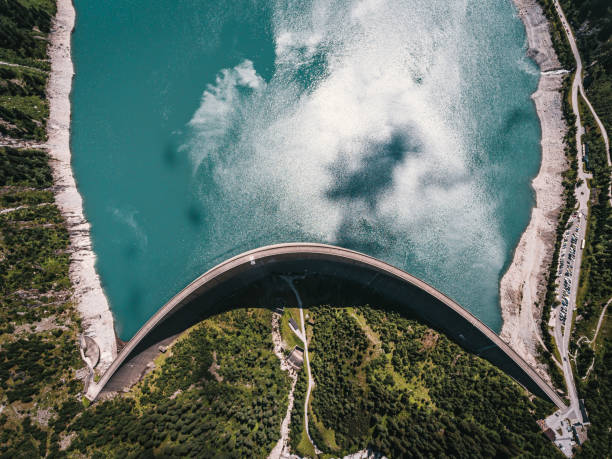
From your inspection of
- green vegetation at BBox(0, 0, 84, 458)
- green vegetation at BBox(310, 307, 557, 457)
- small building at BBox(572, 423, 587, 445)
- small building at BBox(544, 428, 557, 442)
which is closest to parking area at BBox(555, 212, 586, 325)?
small building at BBox(572, 423, 587, 445)

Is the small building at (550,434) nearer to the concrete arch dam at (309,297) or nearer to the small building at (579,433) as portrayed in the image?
the small building at (579,433)

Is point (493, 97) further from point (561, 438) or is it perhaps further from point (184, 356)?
point (184, 356)

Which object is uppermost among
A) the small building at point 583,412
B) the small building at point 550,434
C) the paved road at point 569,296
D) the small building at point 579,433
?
the paved road at point 569,296

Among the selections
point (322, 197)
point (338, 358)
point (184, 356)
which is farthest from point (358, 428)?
point (322, 197)

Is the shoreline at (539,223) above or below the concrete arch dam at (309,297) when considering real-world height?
above

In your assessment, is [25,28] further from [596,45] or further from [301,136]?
[596,45]

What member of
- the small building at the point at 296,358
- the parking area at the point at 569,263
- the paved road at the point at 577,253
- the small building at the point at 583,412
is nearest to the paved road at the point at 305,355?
the small building at the point at 296,358
